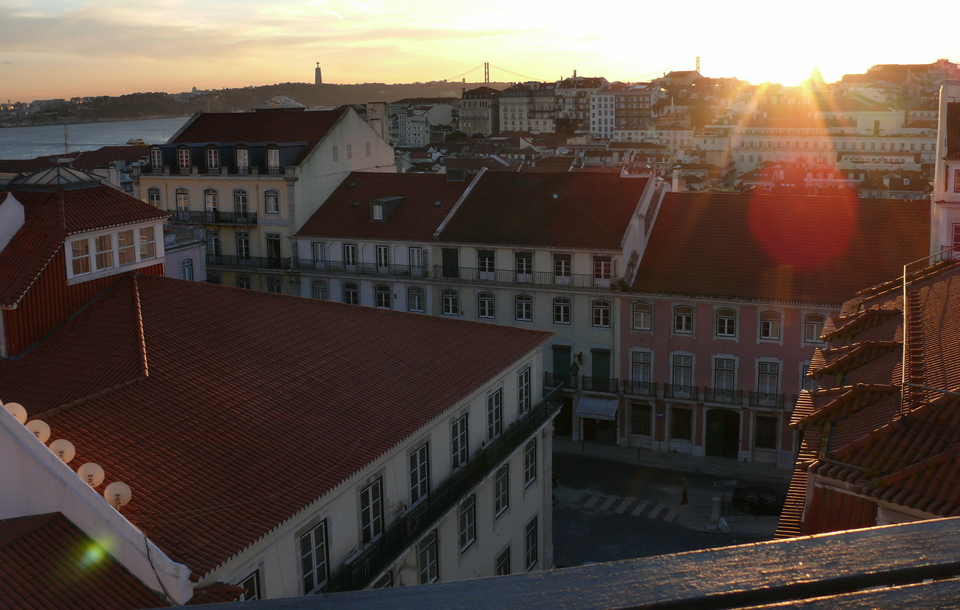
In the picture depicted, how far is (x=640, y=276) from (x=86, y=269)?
28.0 metres

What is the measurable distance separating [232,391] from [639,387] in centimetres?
2909

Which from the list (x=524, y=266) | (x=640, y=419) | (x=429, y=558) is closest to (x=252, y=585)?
(x=429, y=558)

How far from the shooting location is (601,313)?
44438 mm

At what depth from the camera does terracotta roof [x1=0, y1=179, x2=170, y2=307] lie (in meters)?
20.5

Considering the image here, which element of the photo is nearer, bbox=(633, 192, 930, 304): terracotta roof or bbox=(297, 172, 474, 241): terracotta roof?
bbox=(633, 192, 930, 304): terracotta roof

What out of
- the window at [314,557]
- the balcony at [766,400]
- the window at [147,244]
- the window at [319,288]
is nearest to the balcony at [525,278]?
the window at [319,288]

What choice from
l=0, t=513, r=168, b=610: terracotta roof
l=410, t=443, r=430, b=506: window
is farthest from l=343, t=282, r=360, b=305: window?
l=0, t=513, r=168, b=610: terracotta roof

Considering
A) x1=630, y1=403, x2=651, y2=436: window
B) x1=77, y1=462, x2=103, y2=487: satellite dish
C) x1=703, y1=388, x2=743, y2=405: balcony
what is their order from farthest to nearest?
x1=630, y1=403, x2=651, y2=436: window, x1=703, y1=388, x2=743, y2=405: balcony, x1=77, y1=462, x2=103, y2=487: satellite dish

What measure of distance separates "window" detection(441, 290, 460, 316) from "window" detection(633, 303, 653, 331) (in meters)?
9.32

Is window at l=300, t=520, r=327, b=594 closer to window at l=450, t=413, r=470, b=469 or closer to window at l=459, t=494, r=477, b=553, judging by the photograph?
window at l=450, t=413, r=470, b=469

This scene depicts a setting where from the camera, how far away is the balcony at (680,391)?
4309 centimetres

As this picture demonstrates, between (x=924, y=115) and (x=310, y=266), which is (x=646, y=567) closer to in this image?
(x=310, y=266)

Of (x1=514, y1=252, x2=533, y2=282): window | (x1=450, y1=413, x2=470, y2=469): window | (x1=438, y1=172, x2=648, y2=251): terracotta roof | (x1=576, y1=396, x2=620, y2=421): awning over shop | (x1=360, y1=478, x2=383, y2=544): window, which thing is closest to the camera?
(x1=360, y1=478, x2=383, y2=544): window

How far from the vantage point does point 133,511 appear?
43.0 feet
